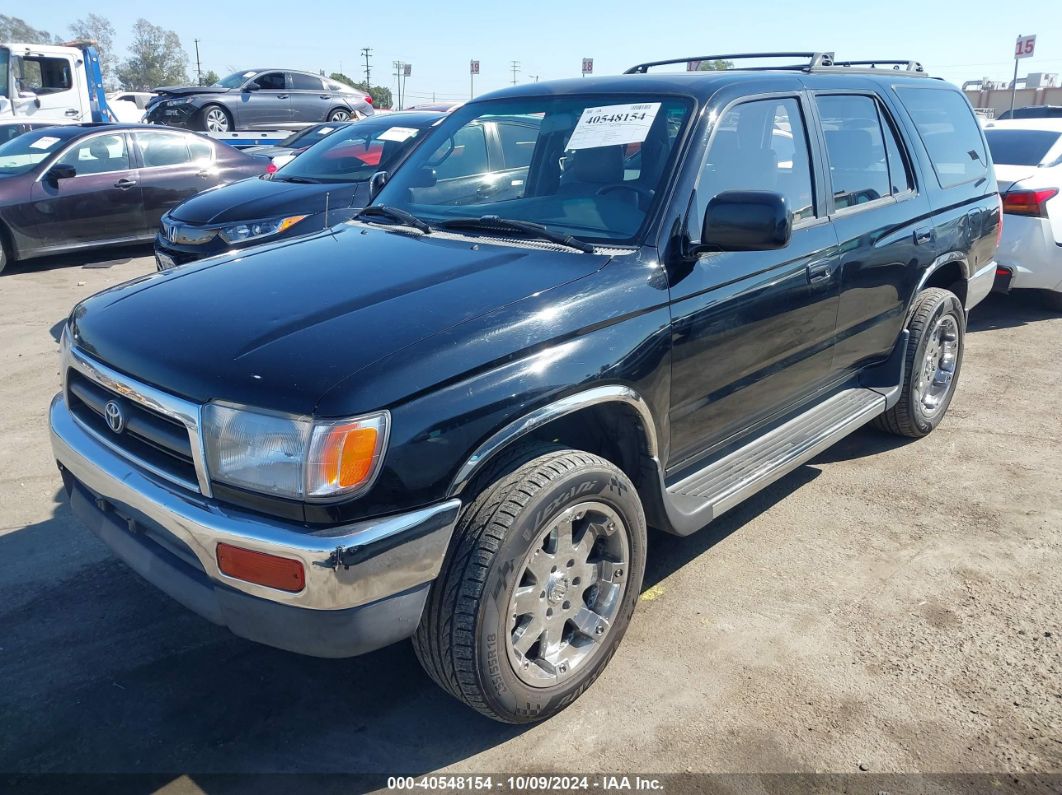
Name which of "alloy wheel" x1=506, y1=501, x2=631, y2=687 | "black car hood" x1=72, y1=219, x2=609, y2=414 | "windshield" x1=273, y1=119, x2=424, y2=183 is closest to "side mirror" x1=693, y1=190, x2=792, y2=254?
"black car hood" x1=72, y1=219, x2=609, y2=414

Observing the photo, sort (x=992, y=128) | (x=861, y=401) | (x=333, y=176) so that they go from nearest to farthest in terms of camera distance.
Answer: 1. (x=861, y=401)
2. (x=333, y=176)
3. (x=992, y=128)

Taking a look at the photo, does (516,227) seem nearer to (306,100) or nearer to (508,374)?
(508,374)

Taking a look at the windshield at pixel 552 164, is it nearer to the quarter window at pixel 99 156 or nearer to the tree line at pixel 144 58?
the quarter window at pixel 99 156

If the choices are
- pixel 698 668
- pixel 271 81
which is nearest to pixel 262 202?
pixel 698 668

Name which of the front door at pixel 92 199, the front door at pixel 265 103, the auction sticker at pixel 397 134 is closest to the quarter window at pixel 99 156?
the front door at pixel 92 199

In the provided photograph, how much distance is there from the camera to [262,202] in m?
6.93

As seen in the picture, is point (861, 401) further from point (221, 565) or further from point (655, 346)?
point (221, 565)

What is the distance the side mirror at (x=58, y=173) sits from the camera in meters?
9.18

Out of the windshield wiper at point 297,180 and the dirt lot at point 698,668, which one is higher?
the windshield wiper at point 297,180

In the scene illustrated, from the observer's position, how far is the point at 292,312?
265cm

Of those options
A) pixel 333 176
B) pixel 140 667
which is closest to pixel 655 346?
pixel 140 667

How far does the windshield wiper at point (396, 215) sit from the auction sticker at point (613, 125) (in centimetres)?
67

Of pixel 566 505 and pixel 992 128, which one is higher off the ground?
pixel 992 128

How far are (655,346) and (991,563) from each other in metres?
1.96
